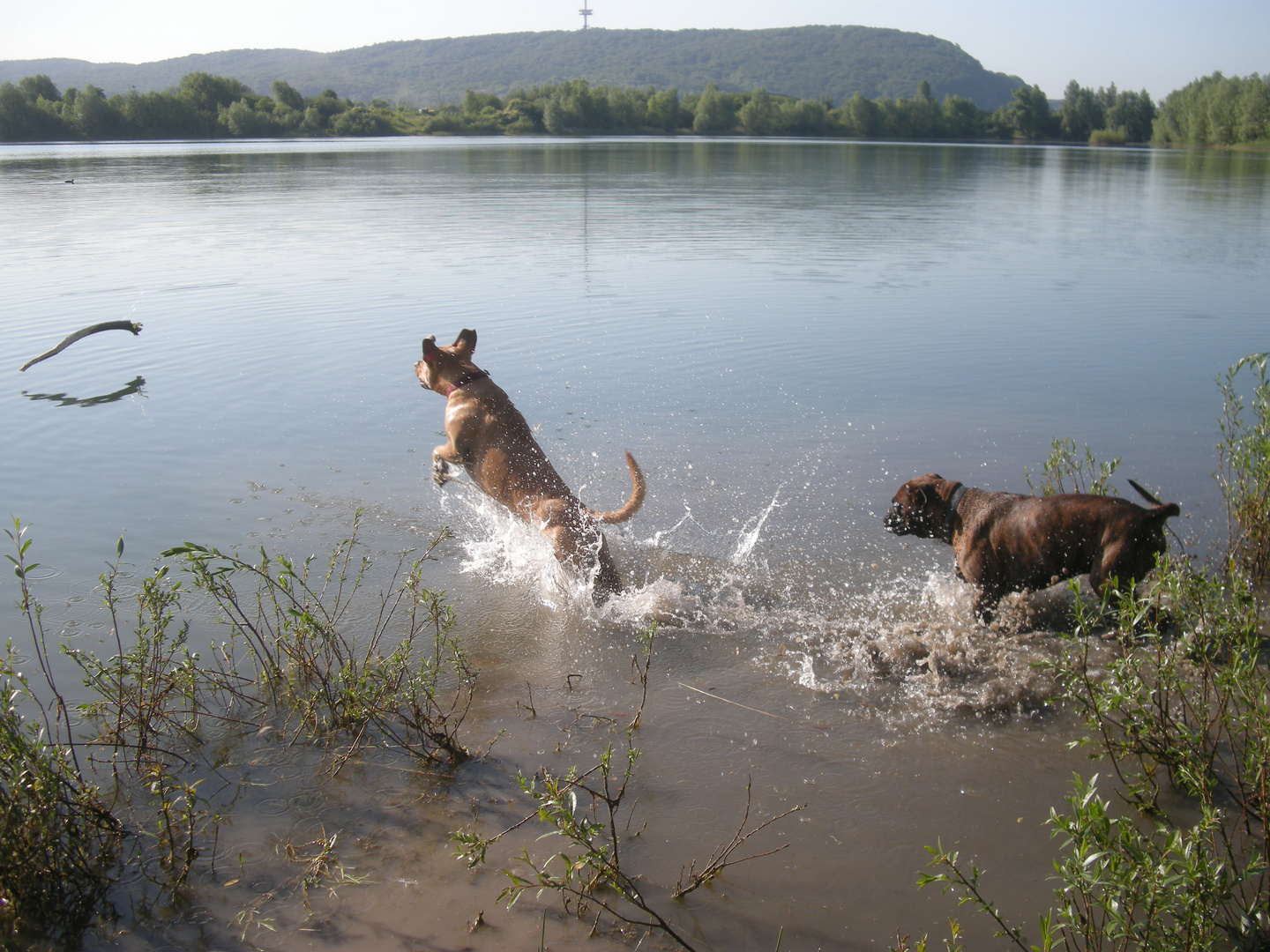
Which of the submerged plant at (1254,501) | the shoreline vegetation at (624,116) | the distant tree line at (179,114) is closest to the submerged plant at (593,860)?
the submerged plant at (1254,501)

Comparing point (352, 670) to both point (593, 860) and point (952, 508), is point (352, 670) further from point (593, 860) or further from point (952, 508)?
point (952, 508)

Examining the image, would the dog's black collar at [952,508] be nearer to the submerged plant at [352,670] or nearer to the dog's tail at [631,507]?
the dog's tail at [631,507]

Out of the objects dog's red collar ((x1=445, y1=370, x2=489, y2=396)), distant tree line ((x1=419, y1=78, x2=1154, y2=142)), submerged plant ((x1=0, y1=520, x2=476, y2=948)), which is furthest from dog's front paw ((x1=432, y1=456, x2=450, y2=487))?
distant tree line ((x1=419, y1=78, x2=1154, y2=142))

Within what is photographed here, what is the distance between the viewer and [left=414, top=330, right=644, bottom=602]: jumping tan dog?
6.27 m

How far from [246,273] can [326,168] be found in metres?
34.5

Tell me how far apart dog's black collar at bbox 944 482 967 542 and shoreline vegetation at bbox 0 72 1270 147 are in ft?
337

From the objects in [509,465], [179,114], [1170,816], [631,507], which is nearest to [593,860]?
[1170,816]

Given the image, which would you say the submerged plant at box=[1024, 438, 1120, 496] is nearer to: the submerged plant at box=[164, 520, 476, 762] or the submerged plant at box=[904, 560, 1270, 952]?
the submerged plant at box=[904, 560, 1270, 952]

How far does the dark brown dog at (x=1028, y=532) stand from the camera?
499cm

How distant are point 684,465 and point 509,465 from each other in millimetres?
2340

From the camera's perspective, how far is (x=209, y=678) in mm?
4828

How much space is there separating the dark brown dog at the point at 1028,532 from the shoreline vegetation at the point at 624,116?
10300cm

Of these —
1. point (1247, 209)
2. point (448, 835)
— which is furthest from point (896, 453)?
point (1247, 209)

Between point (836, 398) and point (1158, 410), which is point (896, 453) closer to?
point (836, 398)
